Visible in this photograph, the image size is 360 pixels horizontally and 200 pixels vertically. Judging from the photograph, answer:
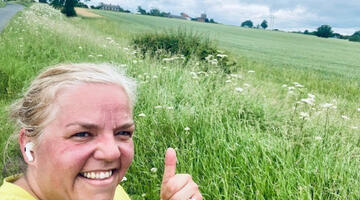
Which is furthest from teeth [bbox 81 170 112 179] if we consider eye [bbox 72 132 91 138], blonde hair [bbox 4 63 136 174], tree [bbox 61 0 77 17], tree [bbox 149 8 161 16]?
tree [bbox 149 8 161 16]

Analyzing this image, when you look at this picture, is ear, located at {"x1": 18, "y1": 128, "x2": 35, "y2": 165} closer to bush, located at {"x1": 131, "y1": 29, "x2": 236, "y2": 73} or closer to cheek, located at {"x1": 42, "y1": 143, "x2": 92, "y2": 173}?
cheek, located at {"x1": 42, "y1": 143, "x2": 92, "y2": 173}

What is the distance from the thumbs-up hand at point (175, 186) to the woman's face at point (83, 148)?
153mm

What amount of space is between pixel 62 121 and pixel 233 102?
9.68ft

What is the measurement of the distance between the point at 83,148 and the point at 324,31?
5597 centimetres

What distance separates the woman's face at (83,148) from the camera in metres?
1.32

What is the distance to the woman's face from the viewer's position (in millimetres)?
1315

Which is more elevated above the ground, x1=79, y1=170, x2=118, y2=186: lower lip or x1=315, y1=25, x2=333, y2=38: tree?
x1=315, y1=25, x2=333, y2=38: tree

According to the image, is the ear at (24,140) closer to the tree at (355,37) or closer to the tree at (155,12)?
the tree at (355,37)

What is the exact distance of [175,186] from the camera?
1.44 meters

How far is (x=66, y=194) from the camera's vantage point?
1.35 metres

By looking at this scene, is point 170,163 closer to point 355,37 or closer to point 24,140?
point 24,140

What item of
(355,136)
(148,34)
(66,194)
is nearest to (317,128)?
(355,136)

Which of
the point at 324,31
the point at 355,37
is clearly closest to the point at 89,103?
the point at 355,37

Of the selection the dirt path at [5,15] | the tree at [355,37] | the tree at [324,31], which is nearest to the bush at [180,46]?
the dirt path at [5,15]
